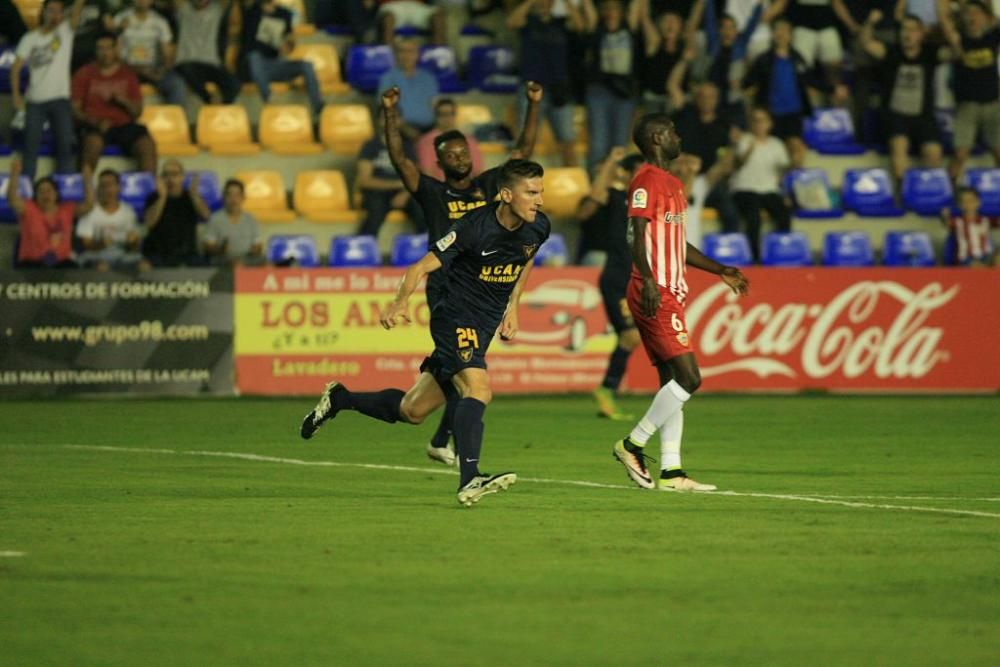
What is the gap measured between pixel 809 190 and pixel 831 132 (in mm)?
1298

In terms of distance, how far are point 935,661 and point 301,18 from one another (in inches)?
822

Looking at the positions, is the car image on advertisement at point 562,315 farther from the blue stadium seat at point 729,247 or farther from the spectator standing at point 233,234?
the spectator standing at point 233,234

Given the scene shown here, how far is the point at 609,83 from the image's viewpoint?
23.2 meters

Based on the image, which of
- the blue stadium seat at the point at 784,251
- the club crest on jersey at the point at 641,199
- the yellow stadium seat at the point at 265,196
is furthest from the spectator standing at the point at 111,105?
the club crest on jersey at the point at 641,199

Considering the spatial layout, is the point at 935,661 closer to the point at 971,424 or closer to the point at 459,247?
the point at 459,247

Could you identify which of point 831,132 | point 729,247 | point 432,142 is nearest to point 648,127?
point 432,142

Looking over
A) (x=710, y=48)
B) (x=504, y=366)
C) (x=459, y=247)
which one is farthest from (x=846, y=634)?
(x=710, y=48)

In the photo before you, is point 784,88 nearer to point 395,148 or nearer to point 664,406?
point 395,148

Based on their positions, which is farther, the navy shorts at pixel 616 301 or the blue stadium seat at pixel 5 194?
the blue stadium seat at pixel 5 194

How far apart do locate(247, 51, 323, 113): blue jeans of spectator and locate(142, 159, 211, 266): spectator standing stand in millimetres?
2667

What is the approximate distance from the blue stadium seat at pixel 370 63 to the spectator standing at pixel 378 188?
185 centimetres

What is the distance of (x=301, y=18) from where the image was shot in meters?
25.8

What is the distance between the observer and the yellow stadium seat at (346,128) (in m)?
23.5

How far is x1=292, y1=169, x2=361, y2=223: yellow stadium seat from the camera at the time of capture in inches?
896
